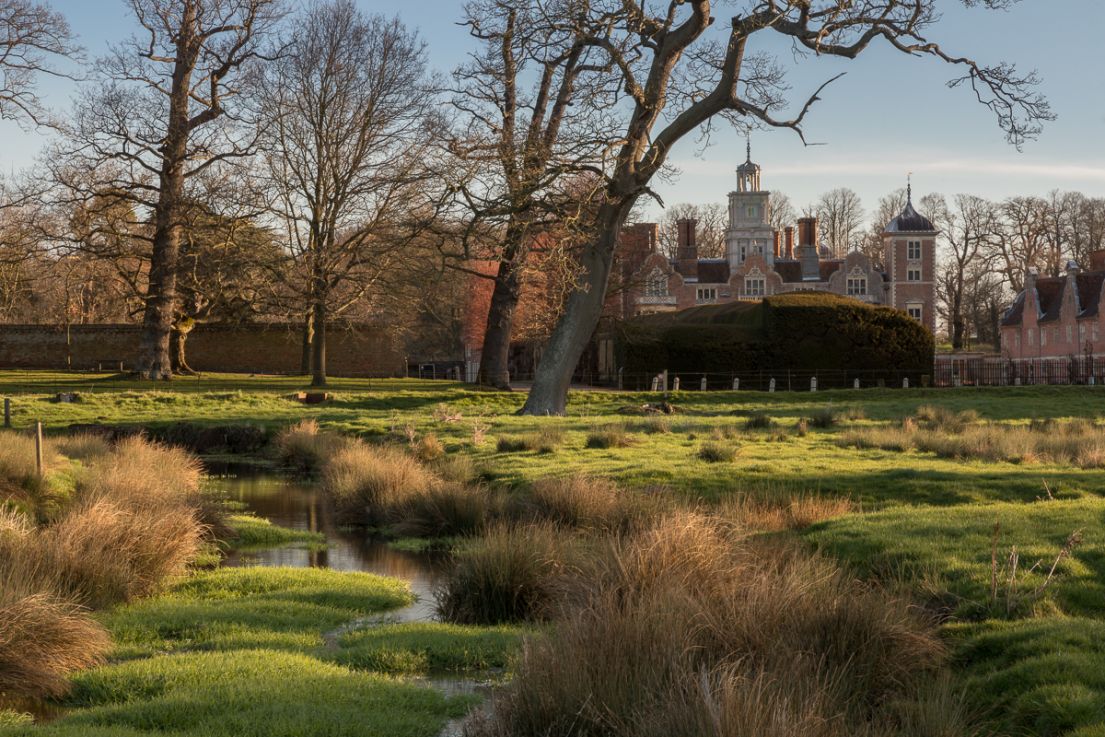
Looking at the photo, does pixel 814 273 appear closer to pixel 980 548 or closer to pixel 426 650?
pixel 980 548

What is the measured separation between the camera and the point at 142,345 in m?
42.3

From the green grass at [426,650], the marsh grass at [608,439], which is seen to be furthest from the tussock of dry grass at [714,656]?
the marsh grass at [608,439]

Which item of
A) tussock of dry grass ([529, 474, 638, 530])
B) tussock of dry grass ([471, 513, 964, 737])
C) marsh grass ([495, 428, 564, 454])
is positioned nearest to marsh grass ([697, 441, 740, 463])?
marsh grass ([495, 428, 564, 454])

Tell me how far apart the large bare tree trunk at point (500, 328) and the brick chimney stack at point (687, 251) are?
148 feet

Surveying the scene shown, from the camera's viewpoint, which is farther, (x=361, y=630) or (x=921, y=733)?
(x=361, y=630)

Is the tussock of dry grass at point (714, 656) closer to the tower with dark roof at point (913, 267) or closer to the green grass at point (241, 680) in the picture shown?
the green grass at point (241, 680)

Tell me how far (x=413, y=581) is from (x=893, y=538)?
5.19 m

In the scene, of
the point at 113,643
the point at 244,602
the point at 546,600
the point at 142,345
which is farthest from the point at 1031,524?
the point at 142,345

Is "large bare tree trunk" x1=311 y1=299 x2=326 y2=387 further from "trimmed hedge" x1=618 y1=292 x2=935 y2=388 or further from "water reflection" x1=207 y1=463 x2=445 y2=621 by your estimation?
"water reflection" x1=207 y1=463 x2=445 y2=621

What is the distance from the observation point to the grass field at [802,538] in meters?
7.95

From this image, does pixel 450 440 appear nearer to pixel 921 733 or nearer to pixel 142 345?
pixel 921 733

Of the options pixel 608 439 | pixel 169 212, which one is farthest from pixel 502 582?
pixel 169 212

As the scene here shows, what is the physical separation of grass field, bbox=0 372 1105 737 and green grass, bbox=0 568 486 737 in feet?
0.10

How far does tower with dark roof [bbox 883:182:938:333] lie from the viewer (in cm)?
7994
